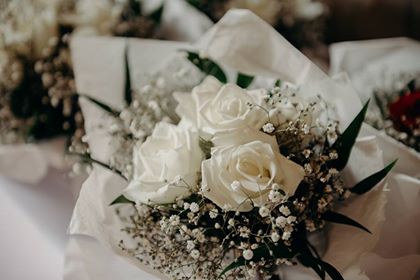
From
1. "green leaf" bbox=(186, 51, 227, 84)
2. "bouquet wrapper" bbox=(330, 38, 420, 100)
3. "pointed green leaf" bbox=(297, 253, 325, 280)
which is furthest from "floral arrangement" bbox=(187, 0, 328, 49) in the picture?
"pointed green leaf" bbox=(297, 253, 325, 280)

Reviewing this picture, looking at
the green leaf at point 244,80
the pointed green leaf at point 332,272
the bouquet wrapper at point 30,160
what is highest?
the green leaf at point 244,80

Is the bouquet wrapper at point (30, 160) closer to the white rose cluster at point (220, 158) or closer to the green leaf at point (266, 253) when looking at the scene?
the white rose cluster at point (220, 158)

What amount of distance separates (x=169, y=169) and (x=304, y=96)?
240 mm

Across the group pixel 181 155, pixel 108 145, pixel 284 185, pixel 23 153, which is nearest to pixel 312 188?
pixel 284 185

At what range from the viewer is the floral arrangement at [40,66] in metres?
1.13

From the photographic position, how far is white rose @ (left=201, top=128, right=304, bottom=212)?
65 centimetres

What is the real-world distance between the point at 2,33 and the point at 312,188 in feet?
2.38

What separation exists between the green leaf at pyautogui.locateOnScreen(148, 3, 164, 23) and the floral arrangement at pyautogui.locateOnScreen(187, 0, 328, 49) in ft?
0.38

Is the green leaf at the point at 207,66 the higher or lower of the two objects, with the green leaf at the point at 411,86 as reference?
higher

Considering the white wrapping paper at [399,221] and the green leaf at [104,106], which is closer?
the white wrapping paper at [399,221]

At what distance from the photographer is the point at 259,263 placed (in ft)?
2.25

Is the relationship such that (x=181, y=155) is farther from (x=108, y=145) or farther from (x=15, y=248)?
(x=15, y=248)

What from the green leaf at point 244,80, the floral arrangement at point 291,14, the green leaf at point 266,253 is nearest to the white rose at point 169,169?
the green leaf at point 266,253

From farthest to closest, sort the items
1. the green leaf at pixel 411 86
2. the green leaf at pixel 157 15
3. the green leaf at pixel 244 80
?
the green leaf at pixel 157 15, the green leaf at pixel 411 86, the green leaf at pixel 244 80
